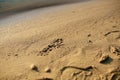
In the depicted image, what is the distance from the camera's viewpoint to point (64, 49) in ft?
10.1

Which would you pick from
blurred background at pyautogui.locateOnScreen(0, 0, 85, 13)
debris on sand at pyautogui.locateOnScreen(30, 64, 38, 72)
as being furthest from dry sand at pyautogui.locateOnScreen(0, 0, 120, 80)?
blurred background at pyautogui.locateOnScreen(0, 0, 85, 13)

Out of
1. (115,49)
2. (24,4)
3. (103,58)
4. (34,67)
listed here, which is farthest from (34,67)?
(24,4)

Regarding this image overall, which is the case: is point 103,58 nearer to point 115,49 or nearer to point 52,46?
point 115,49

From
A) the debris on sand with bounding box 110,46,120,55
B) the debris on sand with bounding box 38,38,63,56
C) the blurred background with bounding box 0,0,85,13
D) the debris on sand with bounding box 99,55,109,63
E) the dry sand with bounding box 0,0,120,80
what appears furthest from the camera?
the blurred background with bounding box 0,0,85,13

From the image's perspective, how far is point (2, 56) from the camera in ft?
10.5

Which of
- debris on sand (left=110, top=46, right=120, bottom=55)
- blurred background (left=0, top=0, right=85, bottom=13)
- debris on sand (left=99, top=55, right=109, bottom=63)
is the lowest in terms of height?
debris on sand (left=99, top=55, right=109, bottom=63)

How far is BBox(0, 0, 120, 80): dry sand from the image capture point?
255cm

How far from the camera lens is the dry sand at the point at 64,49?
2.55 meters

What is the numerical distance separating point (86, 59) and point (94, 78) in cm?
45

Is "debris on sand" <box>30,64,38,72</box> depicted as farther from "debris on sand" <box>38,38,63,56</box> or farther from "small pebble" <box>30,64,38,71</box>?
"debris on sand" <box>38,38,63,56</box>

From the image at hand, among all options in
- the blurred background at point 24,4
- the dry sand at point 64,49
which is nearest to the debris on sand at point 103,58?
the dry sand at point 64,49

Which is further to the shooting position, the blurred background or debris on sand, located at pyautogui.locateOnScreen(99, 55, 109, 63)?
the blurred background

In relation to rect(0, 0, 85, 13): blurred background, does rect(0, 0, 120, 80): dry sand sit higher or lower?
lower

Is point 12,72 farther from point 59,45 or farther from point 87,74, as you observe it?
point 87,74
